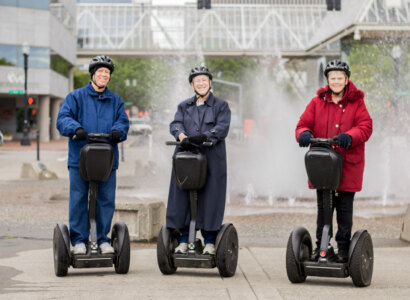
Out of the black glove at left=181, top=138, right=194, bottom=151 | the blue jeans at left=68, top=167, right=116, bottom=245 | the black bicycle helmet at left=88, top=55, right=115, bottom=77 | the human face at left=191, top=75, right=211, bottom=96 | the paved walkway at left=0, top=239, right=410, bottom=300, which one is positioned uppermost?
the black bicycle helmet at left=88, top=55, right=115, bottom=77

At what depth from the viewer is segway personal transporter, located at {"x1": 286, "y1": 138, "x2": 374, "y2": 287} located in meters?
6.18

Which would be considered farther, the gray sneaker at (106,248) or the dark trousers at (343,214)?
the gray sneaker at (106,248)

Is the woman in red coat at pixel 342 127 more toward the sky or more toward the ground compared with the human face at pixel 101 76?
more toward the ground

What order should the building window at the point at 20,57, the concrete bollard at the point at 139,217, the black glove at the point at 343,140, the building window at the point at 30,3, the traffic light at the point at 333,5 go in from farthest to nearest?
the building window at the point at 30,3, the building window at the point at 20,57, the traffic light at the point at 333,5, the concrete bollard at the point at 139,217, the black glove at the point at 343,140

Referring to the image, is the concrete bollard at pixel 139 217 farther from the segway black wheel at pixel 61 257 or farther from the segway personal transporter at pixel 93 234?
the segway black wheel at pixel 61 257

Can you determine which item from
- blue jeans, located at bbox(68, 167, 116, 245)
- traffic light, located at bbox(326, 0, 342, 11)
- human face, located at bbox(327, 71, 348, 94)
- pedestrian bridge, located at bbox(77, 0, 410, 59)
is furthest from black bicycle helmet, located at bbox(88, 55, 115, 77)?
pedestrian bridge, located at bbox(77, 0, 410, 59)

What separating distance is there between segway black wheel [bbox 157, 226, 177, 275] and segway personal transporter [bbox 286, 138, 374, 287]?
1017 millimetres

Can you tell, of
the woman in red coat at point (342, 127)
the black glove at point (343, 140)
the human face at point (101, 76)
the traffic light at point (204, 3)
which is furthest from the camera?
the traffic light at point (204, 3)

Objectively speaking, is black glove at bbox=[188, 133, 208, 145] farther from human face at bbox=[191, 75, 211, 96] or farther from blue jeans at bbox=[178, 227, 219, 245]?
blue jeans at bbox=[178, 227, 219, 245]

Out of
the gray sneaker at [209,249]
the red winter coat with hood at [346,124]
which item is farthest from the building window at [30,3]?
the red winter coat with hood at [346,124]

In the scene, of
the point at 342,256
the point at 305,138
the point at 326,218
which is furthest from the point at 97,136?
the point at 342,256

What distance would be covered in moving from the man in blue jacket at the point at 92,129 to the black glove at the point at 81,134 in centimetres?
A: 15

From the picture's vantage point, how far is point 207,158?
6820 mm

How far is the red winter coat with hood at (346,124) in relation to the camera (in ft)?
20.8
